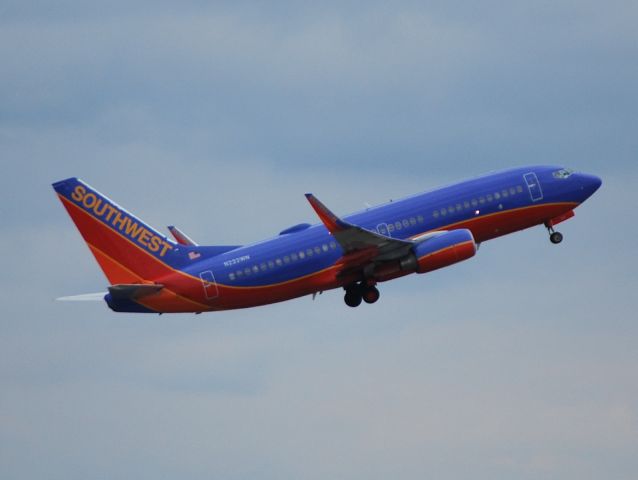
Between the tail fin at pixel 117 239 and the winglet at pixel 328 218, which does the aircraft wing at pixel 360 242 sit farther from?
the tail fin at pixel 117 239

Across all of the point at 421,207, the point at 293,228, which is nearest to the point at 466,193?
the point at 421,207

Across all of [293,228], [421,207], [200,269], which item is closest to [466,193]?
[421,207]

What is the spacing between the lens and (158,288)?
8756 centimetres

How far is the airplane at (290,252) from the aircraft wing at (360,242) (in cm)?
6

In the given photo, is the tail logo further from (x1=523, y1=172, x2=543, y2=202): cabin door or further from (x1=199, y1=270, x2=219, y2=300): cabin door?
(x1=523, y1=172, x2=543, y2=202): cabin door

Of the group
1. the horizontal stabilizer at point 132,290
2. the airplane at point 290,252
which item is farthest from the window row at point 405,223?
the horizontal stabilizer at point 132,290

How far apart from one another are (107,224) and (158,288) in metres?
5.48

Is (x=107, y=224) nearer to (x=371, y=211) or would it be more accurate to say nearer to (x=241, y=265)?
(x=241, y=265)

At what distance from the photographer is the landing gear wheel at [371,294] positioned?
9119 cm

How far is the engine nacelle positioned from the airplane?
0.20 ft

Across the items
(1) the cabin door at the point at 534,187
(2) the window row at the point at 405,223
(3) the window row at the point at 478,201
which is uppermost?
(1) the cabin door at the point at 534,187

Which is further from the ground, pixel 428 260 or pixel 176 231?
pixel 176 231

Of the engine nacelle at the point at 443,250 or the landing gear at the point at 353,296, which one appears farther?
the landing gear at the point at 353,296

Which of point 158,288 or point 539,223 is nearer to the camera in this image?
point 158,288
